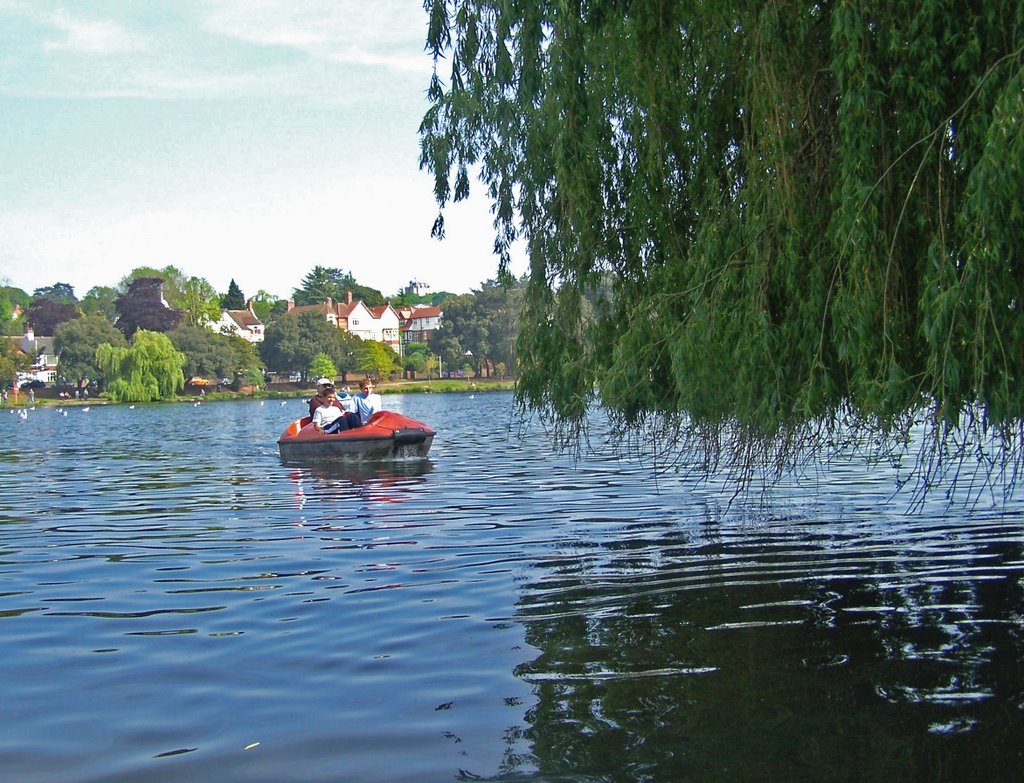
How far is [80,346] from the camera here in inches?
3312

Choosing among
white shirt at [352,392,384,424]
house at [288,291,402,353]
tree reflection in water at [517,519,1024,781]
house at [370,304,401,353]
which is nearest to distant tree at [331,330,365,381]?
house at [288,291,402,353]

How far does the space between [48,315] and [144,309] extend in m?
19.9

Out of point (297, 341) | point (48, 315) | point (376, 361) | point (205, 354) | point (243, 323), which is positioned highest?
point (48, 315)

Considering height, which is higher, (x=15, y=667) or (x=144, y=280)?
(x=144, y=280)

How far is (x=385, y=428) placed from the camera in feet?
68.7

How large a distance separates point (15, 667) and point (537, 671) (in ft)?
10.8

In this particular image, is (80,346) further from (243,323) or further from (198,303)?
(243,323)

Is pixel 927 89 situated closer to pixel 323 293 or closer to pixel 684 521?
pixel 684 521

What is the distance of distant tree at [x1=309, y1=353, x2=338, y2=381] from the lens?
3848 inches

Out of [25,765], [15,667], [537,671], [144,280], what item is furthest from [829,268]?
[144,280]

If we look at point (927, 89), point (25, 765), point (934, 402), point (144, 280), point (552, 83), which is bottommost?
point (25, 765)

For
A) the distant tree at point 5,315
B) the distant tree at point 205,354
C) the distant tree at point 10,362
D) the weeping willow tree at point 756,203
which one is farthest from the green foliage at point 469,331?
the weeping willow tree at point 756,203

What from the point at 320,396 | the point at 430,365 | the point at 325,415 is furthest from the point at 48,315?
the point at 325,415

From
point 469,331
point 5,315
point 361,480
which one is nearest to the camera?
point 361,480
